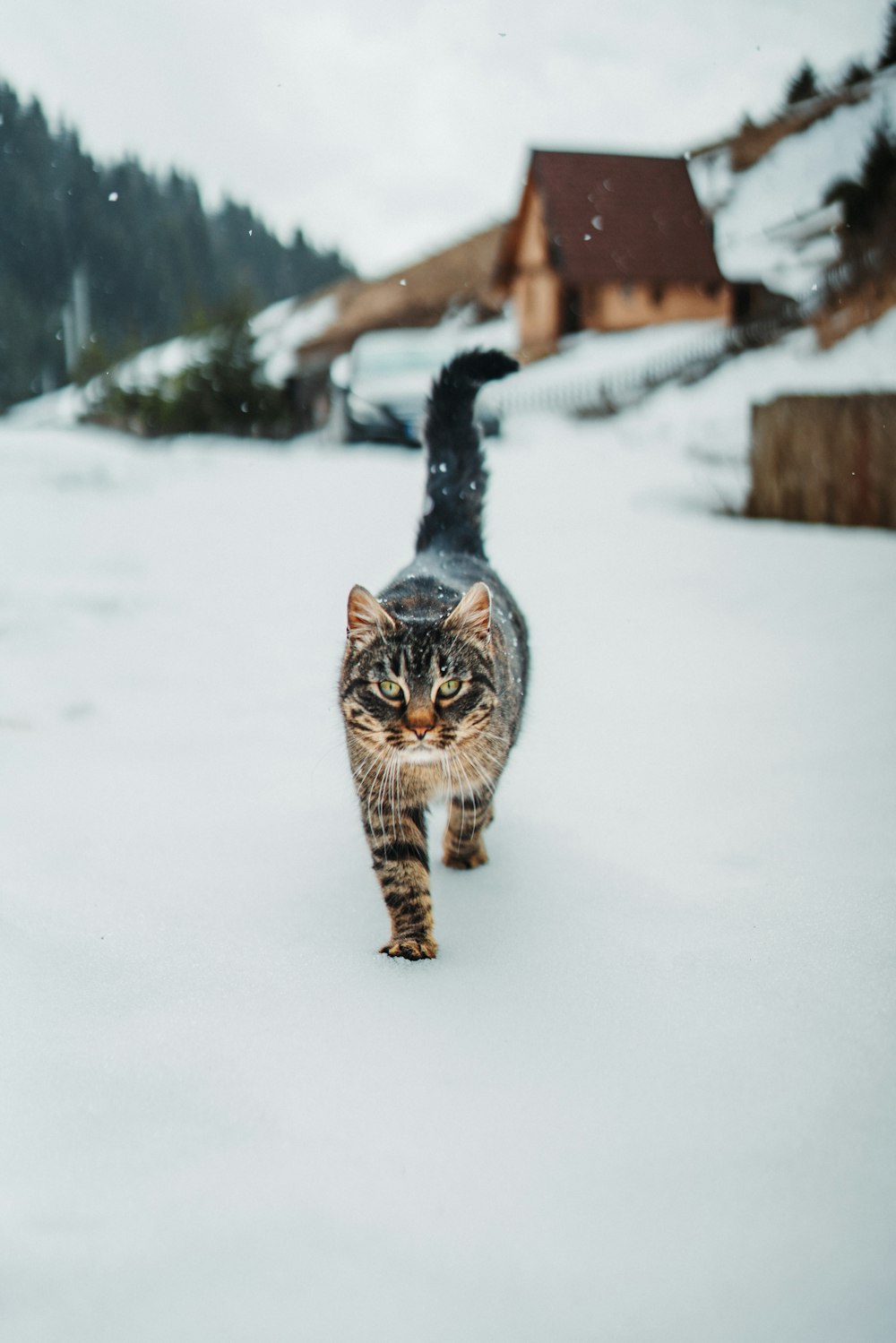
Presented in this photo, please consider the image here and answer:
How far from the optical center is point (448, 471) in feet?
9.23

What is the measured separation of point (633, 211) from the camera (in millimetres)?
5742

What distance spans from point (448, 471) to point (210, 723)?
120 centimetres

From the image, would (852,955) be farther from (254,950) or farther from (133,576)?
(133,576)

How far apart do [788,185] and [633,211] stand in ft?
5.33

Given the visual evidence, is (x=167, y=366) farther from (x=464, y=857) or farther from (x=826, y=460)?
(x=464, y=857)

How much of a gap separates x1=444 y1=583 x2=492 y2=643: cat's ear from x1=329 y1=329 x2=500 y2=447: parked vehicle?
25.8ft

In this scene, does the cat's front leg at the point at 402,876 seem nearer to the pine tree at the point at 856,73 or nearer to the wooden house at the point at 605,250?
the wooden house at the point at 605,250

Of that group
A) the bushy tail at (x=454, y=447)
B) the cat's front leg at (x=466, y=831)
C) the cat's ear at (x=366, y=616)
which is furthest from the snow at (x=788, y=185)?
the cat's front leg at (x=466, y=831)

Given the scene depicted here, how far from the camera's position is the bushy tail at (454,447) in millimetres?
A: 2795

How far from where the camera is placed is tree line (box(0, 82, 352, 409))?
11.7 feet

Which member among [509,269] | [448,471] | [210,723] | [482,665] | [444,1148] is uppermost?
[509,269]

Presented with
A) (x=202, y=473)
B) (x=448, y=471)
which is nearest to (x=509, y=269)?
(x=202, y=473)

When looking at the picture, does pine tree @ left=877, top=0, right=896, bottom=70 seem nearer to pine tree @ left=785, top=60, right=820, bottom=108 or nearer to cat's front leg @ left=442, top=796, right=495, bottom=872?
pine tree @ left=785, top=60, right=820, bottom=108

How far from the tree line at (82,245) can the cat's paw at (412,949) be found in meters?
3.15
